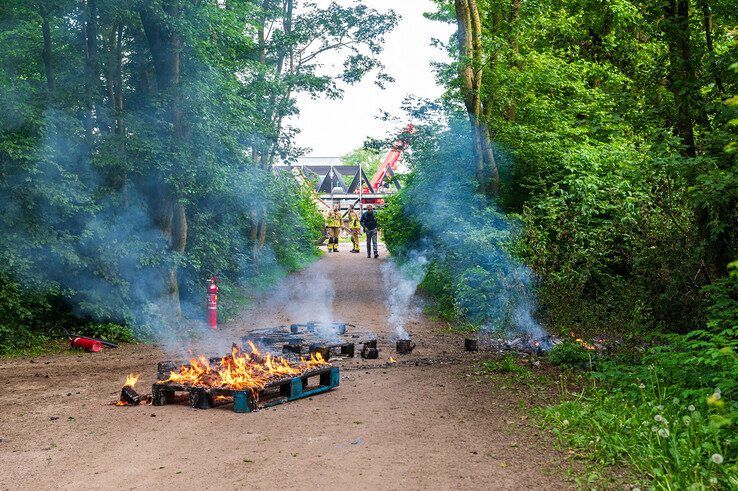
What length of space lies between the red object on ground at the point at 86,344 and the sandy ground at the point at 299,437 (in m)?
1.63

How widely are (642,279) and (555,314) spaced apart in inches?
Answer: 112

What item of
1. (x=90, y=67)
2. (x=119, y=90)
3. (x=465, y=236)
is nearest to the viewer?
(x=90, y=67)

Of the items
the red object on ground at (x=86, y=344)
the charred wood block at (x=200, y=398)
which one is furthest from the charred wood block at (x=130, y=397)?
the red object on ground at (x=86, y=344)

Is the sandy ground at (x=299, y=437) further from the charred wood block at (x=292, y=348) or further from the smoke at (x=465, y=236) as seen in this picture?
the smoke at (x=465, y=236)

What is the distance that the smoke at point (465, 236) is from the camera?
517 inches

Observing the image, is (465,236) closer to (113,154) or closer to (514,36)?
(514,36)

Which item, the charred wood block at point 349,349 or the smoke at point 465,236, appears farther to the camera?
the smoke at point 465,236

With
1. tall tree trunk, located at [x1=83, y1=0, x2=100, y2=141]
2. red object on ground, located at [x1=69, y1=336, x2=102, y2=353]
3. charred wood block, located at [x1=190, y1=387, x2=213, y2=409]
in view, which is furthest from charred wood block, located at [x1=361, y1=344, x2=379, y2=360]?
tall tree trunk, located at [x1=83, y1=0, x2=100, y2=141]

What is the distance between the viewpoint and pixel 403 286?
69.5ft

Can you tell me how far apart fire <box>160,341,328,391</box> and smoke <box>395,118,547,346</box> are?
460cm

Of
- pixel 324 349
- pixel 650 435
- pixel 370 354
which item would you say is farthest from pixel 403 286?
pixel 650 435

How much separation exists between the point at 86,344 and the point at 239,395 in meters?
5.67

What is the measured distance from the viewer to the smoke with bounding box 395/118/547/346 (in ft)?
43.1

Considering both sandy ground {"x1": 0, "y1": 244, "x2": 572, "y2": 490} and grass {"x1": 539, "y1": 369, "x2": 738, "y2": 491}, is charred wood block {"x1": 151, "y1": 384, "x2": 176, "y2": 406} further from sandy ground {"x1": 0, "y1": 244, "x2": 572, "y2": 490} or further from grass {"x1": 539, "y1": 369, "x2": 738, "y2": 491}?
grass {"x1": 539, "y1": 369, "x2": 738, "y2": 491}
